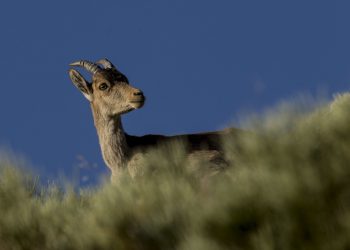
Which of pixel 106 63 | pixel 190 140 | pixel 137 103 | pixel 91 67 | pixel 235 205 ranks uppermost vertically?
pixel 106 63

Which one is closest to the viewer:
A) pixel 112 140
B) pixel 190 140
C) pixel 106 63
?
pixel 190 140

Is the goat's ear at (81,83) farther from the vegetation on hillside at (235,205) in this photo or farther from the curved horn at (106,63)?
the vegetation on hillside at (235,205)

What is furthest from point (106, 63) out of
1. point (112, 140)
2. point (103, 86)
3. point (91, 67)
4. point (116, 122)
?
point (112, 140)

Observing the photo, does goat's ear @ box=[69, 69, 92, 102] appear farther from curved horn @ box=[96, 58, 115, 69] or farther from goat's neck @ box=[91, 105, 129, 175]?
curved horn @ box=[96, 58, 115, 69]

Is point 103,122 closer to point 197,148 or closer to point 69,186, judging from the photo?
point 197,148

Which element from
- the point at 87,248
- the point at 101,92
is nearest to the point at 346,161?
the point at 87,248

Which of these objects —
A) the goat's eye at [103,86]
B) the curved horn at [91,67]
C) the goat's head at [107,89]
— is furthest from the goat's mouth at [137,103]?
the curved horn at [91,67]

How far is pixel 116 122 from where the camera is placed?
50.4 feet

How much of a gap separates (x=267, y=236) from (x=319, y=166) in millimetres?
910

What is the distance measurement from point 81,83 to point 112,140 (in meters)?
1.31

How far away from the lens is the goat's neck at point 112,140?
49.1 feet

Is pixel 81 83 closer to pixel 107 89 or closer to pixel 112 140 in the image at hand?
pixel 107 89

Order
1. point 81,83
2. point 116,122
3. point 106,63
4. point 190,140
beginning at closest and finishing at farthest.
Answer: point 190,140, point 116,122, point 81,83, point 106,63

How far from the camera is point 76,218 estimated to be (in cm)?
952
